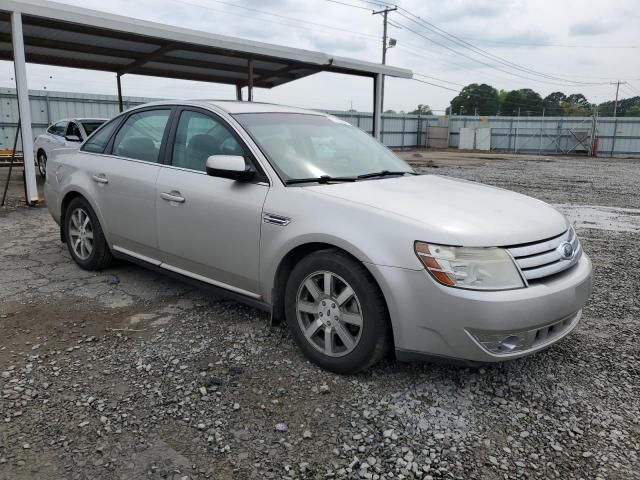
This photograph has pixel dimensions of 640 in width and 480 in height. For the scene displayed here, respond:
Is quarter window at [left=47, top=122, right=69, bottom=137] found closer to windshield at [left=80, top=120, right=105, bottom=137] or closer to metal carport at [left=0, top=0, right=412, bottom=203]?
windshield at [left=80, top=120, right=105, bottom=137]

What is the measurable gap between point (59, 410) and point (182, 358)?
0.77m

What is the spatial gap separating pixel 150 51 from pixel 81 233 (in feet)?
27.4

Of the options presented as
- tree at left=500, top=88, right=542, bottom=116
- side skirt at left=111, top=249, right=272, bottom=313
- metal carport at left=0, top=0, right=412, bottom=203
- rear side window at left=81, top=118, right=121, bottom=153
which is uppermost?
tree at left=500, top=88, right=542, bottom=116

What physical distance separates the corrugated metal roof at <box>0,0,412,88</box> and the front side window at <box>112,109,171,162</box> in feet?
16.9

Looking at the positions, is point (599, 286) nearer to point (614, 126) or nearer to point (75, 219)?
point (75, 219)

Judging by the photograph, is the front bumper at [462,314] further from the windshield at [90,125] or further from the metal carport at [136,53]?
the windshield at [90,125]

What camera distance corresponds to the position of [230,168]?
11.0ft

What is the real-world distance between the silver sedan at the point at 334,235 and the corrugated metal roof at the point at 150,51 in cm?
528

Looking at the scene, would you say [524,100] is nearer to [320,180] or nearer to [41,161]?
[41,161]

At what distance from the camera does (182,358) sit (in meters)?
3.29

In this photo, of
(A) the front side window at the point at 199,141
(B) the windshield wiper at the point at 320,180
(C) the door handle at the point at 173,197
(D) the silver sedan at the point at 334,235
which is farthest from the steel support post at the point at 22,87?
(B) the windshield wiper at the point at 320,180

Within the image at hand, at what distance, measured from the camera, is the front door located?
343 cm

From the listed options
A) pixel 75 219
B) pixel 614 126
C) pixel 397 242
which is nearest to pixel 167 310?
pixel 75 219

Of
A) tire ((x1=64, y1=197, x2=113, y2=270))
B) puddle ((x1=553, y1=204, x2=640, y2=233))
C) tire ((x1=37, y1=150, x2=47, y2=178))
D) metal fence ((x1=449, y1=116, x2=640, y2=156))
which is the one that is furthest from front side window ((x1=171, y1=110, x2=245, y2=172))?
metal fence ((x1=449, y1=116, x2=640, y2=156))
